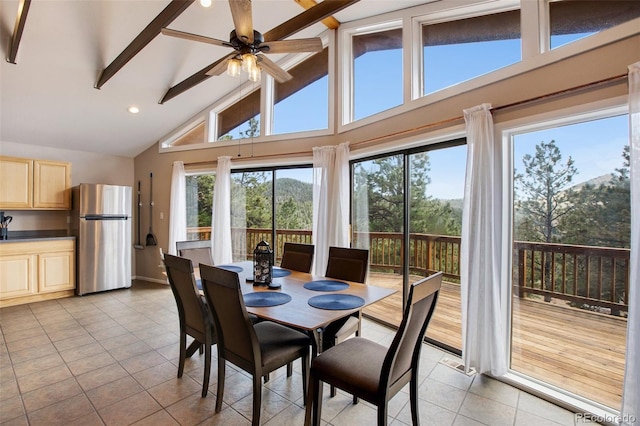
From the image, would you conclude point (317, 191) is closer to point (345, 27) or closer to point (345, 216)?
point (345, 216)

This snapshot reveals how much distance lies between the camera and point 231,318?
1.79 metres

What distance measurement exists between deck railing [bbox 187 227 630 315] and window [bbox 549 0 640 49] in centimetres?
147

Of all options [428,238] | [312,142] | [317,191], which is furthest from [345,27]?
[428,238]

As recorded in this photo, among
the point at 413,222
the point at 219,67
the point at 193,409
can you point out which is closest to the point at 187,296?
the point at 193,409

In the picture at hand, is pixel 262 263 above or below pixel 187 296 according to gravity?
above

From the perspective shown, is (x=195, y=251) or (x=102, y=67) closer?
(x=195, y=251)

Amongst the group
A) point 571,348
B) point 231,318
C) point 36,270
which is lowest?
point 571,348

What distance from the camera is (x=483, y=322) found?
2.39 meters

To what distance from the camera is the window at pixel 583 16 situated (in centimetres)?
192

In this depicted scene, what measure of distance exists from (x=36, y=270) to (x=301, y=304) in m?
4.65

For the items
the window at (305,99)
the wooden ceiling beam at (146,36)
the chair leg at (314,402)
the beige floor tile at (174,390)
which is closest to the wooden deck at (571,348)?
the chair leg at (314,402)

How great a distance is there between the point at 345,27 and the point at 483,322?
372 cm

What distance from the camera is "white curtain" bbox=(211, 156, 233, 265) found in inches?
180

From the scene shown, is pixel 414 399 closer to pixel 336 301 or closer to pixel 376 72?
pixel 336 301
